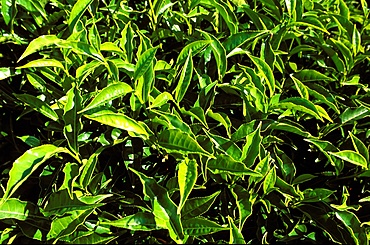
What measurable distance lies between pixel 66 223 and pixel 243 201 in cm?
54

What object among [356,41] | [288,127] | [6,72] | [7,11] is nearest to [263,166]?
[288,127]

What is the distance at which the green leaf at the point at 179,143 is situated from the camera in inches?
56.4

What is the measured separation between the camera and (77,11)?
1.71 m

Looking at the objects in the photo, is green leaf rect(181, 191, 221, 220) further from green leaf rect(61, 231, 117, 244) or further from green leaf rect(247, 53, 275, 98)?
green leaf rect(247, 53, 275, 98)

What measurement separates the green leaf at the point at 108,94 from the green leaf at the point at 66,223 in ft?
1.02

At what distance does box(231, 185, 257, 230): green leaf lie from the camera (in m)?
1.52

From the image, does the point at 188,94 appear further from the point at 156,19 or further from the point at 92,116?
the point at 92,116

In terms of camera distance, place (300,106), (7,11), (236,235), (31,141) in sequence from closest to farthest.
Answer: (236,235) < (300,106) < (31,141) < (7,11)

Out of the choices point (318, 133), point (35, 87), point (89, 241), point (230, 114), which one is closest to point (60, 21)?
point (35, 87)

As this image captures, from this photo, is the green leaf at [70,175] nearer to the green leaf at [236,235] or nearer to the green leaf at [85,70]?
the green leaf at [85,70]

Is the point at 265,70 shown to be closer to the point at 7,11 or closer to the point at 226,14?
the point at 226,14

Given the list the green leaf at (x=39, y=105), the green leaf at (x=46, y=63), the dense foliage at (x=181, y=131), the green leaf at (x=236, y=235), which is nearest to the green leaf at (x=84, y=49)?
the dense foliage at (x=181, y=131)

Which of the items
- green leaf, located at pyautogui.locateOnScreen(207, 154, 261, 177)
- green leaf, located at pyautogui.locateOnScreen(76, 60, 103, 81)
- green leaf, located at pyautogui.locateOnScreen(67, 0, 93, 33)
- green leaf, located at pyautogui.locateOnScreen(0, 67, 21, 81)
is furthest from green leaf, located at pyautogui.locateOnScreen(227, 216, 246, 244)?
green leaf, located at pyautogui.locateOnScreen(0, 67, 21, 81)

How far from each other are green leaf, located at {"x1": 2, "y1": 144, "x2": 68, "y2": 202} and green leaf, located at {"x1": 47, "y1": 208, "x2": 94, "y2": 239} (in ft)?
0.56
